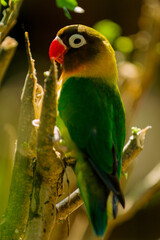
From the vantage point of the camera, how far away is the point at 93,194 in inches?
43.4

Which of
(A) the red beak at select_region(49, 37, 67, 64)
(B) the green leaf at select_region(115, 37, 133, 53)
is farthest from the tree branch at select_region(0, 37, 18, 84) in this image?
(B) the green leaf at select_region(115, 37, 133, 53)

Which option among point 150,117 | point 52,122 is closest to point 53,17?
point 150,117

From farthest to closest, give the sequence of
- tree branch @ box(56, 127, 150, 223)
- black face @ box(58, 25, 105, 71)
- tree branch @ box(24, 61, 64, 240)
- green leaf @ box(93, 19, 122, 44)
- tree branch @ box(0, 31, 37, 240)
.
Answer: green leaf @ box(93, 19, 122, 44), black face @ box(58, 25, 105, 71), tree branch @ box(56, 127, 150, 223), tree branch @ box(0, 31, 37, 240), tree branch @ box(24, 61, 64, 240)

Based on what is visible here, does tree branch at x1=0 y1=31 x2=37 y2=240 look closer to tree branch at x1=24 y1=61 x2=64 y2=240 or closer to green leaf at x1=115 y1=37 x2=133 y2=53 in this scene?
tree branch at x1=24 y1=61 x2=64 y2=240

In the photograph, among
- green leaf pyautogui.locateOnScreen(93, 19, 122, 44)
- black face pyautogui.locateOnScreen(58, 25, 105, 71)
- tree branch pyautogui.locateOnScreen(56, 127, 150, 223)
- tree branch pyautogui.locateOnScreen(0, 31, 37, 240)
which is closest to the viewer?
tree branch pyautogui.locateOnScreen(0, 31, 37, 240)

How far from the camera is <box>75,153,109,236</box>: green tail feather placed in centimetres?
106

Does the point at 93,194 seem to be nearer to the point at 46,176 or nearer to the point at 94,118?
the point at 46,176

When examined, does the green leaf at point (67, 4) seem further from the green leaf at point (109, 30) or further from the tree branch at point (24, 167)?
the green leaf at point (109, 30)

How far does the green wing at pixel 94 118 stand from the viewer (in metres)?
→ 1.19

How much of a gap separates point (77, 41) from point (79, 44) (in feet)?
0.05

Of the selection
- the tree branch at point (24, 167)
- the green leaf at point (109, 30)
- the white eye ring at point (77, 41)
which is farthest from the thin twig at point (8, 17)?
the green leaf at point (109, 30)

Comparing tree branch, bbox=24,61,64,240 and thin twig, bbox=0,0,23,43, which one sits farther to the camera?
thin twig, bbox=0,0,23,43

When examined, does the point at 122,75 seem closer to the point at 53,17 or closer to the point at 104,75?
the point at 104,75

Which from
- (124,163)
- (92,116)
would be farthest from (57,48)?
(124,163)
